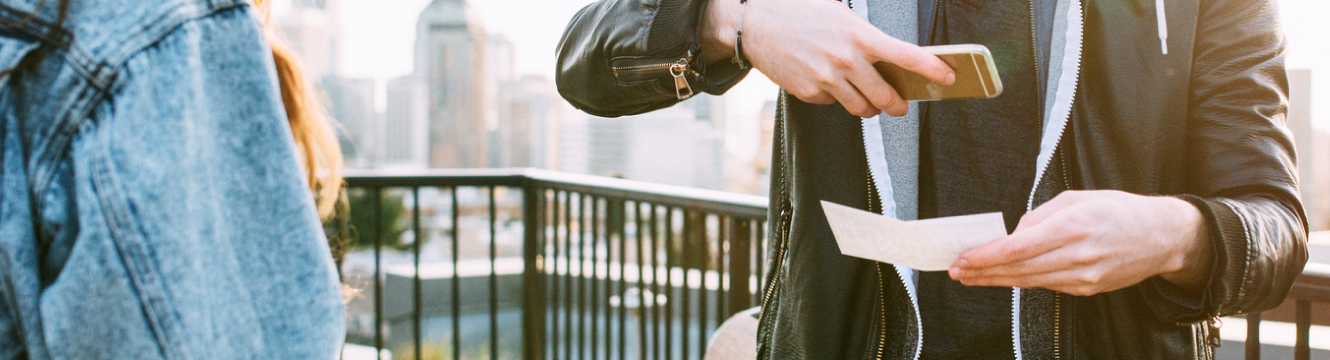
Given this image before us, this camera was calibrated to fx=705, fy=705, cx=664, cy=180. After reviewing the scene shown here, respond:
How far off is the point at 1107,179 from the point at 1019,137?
0.36 ft

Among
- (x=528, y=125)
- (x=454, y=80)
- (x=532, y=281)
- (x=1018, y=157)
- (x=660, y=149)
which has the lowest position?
(x=660, y=149)

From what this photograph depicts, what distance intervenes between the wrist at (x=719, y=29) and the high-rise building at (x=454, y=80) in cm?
4097

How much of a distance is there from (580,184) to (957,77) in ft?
6.65

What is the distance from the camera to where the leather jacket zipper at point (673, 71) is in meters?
0.83

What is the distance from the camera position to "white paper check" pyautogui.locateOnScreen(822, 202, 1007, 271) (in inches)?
27.9

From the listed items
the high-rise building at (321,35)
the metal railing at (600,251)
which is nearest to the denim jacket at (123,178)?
the metal railing at (600,251)

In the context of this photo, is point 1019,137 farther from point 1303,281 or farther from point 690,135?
point 690,135

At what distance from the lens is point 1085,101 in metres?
0.85

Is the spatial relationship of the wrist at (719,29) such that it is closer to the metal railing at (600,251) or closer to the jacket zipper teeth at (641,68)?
the jacket zipper teeth at (641,68)

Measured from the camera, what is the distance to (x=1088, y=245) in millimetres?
679

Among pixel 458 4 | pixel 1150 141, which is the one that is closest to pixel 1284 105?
pixel 1150 141

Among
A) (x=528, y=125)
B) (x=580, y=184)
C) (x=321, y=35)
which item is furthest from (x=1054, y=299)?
(x=321, y=35)

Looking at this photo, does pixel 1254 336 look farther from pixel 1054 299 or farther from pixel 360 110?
pixel 360 110

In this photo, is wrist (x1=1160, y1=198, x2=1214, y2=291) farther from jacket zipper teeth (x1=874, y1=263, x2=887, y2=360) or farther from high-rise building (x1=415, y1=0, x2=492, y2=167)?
high-rise building (x1=415, y1=0, x2=492, y2=167)
